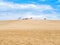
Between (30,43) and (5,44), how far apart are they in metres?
1.75

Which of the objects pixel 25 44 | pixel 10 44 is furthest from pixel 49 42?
pixel 10 44

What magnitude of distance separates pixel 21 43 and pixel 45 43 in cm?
172

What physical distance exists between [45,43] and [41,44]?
0.42 m

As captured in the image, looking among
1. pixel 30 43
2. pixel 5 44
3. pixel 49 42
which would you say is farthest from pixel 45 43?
pixel 5 44

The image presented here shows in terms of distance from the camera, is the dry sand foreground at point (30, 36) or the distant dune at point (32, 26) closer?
the dry sand foreground at point (30, 36)

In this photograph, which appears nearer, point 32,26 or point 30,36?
point 30,36

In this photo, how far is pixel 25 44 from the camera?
34.5 ft

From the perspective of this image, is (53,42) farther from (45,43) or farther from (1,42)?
(1,42)

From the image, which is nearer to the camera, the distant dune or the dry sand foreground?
the dry sand foreground

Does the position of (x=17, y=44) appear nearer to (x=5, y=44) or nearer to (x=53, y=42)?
(x=5, y=44)

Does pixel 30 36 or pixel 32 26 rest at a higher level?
pixel 30 36

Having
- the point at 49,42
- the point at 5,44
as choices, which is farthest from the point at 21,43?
the point at 49,42

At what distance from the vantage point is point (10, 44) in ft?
34.6

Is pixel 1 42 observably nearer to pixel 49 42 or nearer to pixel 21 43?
pixel 21 43
